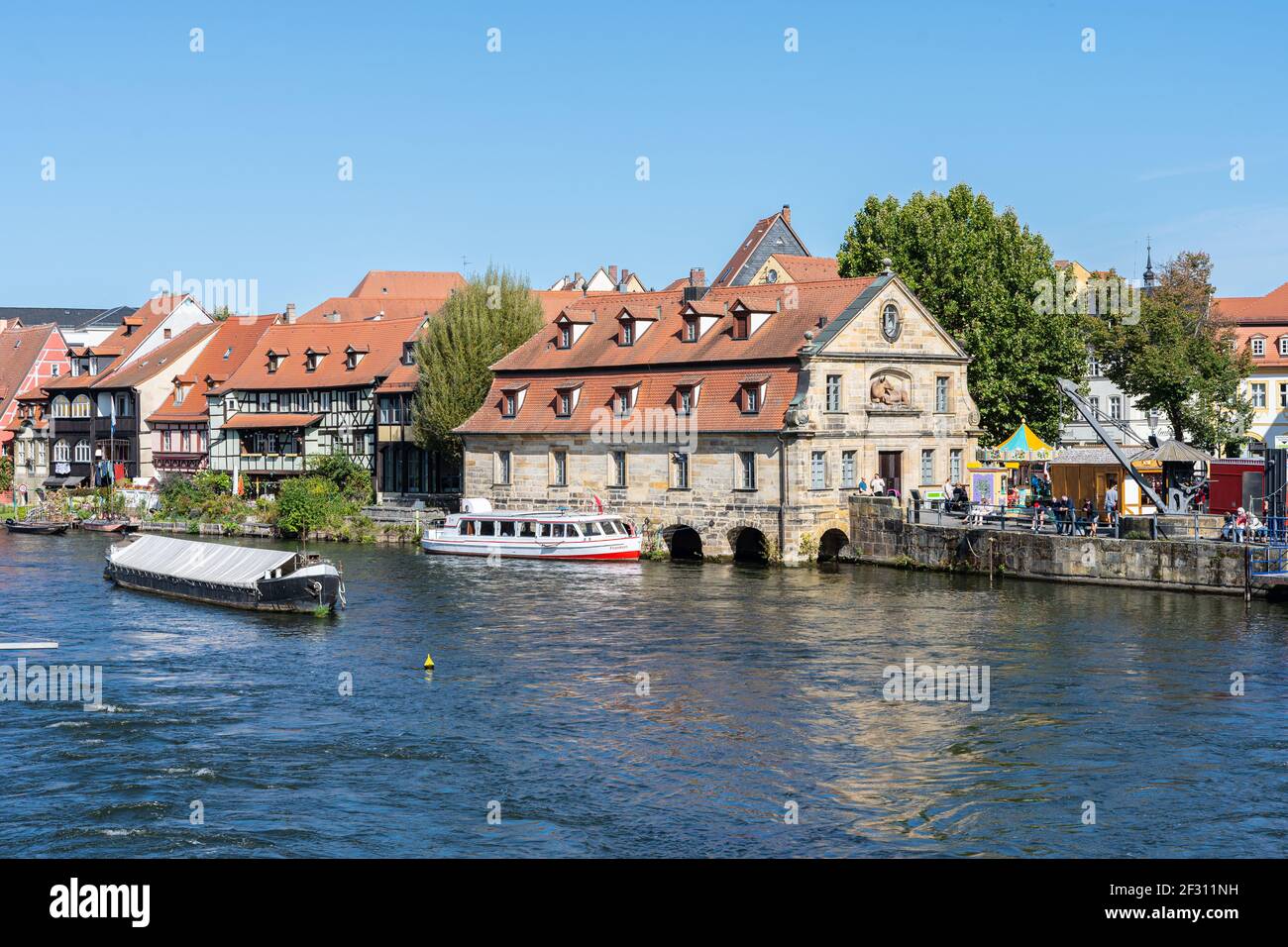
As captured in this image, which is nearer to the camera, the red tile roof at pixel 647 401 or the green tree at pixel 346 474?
the red tile roof at pixel 647 401

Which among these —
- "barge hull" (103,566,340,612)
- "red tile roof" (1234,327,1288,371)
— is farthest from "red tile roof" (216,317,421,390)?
"red tile roof" (1234,327,1288,371)

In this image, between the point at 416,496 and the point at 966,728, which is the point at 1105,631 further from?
the point at 416,496

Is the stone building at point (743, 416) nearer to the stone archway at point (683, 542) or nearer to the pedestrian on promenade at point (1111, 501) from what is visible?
the stone archway at point (683, 542)

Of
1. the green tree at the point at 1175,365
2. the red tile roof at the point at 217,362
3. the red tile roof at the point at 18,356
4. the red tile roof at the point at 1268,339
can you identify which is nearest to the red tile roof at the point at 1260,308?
the red tile roof at the point at 1268,339

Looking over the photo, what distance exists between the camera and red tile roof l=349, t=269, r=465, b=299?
426ft

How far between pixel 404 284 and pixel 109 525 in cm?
5569

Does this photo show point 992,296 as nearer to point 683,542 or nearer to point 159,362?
point 683,542

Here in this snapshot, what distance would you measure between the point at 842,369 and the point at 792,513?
6101mm

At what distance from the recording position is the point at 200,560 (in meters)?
50.8

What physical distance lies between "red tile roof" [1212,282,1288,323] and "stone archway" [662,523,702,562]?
43.8 m

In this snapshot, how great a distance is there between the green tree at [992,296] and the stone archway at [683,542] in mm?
15477

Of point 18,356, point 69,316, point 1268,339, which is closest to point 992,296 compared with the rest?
point 1268,339

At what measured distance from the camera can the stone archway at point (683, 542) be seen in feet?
199
